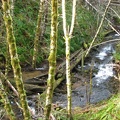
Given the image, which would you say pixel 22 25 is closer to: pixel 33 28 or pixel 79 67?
pixel 33 28

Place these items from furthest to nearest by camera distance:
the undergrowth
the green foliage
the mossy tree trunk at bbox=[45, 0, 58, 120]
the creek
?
the green foliage → the creek → the undergrowth → the mossy tree trunk at bbox=[45, 0, 58, 120]

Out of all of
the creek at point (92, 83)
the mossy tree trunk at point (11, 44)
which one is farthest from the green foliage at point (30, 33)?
the mossy tree trunk at point (11, 44)

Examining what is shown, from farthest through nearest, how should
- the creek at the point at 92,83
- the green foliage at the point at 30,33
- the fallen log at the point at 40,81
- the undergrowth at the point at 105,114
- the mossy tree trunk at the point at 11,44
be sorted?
1. the green foliage at the point at 30,33
2. the fallen log at the point at 40,81
3. the creek at the point at 92,83
4. the undergrowth at the point at 105,114
5. the mossy tree trunk at the point at 11,44

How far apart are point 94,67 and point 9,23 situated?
369 inches

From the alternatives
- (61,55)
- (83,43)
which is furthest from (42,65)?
(83,43)

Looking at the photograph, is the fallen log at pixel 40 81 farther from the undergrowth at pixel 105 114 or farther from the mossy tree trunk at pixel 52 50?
the mossy tree trunk at pixel 52 50

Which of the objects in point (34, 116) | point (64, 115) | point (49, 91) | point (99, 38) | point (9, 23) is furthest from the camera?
point (99, 38)

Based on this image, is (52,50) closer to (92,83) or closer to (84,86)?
(84,86)

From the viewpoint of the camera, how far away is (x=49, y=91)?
11.2 ft

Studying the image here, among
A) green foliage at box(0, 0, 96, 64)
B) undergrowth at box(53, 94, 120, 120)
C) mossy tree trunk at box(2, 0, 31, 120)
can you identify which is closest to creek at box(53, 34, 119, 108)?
undergrowth at box(53, 94, 120, 120)

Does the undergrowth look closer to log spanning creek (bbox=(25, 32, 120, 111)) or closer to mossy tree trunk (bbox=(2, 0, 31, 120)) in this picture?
log spanning creek (bbox=(25, 32, 120, 111))

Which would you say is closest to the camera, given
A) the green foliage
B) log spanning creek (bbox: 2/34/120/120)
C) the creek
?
log spanning creek (bbox: 2/34/120/120)

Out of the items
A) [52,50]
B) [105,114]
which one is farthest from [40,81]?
[52,50]

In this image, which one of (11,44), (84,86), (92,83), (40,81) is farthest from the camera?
(92,83)
